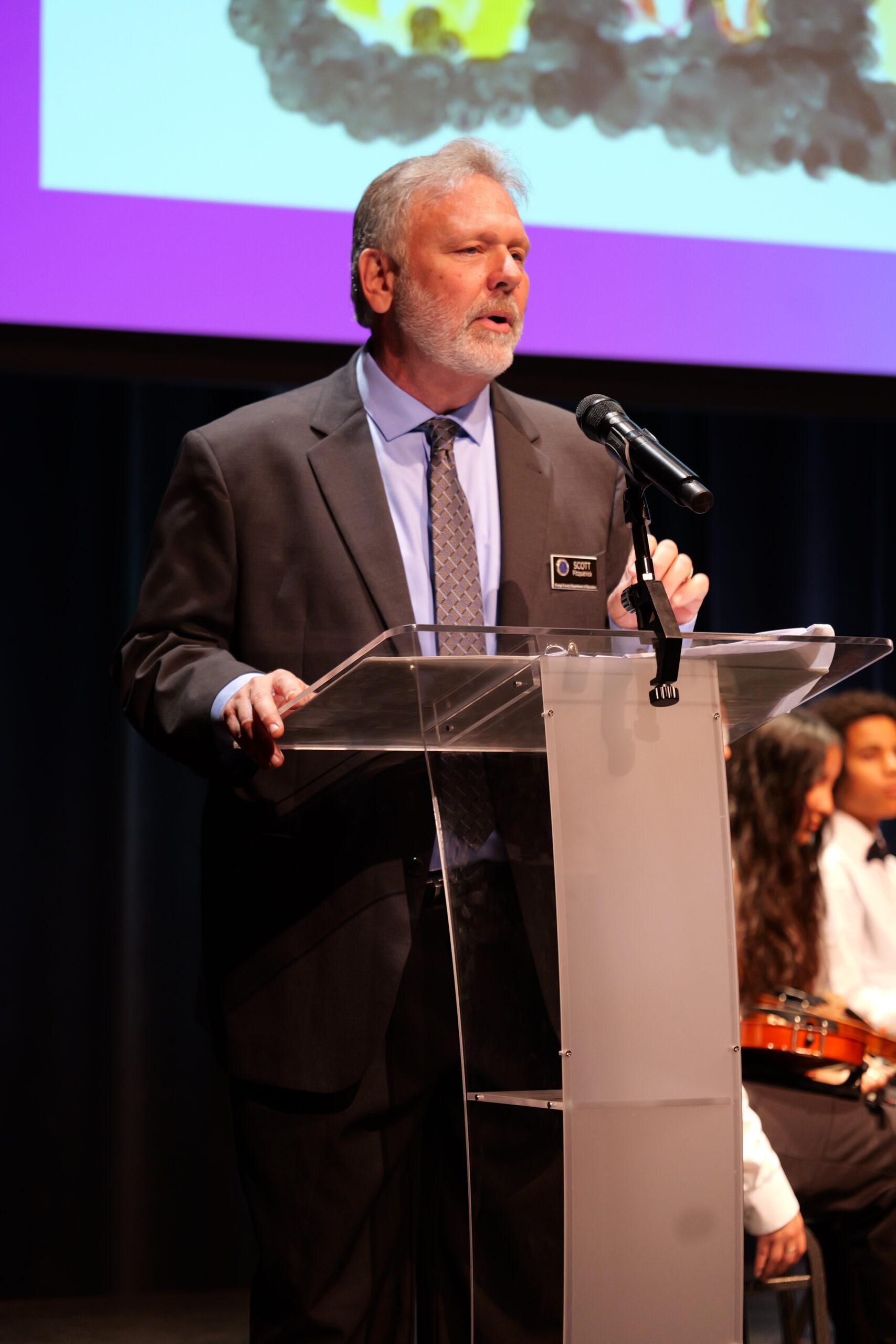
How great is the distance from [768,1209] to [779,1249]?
6cm

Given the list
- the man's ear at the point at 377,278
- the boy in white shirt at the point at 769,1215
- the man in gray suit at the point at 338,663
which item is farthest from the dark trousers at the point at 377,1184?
the man's ear at the point at 377,278

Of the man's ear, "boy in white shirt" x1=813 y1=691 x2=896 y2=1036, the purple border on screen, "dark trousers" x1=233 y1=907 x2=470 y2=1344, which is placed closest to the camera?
"dark trousers" x1=233 y1=907 x2=470 y2=1344

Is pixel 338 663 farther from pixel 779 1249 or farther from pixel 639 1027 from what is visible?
pixel 779 1249

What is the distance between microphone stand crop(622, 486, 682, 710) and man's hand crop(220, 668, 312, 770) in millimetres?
327

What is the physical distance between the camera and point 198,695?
58.2 inches

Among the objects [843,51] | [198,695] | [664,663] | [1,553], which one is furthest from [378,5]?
[664,663]

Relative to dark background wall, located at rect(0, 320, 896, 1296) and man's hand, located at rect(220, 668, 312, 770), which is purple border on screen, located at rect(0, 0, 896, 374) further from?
man's hand, located at rect(220, 668, 312, 770)

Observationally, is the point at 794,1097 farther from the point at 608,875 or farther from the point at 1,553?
the point at 1,553

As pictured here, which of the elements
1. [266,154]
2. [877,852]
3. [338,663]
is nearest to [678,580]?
[338,663]

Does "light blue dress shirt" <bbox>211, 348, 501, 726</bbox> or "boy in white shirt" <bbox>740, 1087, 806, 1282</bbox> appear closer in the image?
"light blue dress shirt" <bbox>211, 348, 501, 726</bbox>

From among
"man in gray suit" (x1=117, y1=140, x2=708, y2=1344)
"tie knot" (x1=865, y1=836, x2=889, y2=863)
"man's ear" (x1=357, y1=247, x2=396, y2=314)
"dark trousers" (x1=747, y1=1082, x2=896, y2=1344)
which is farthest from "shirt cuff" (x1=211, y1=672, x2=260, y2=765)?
"tie knot" (x1=865, y1=836, x2=889, y2=863)

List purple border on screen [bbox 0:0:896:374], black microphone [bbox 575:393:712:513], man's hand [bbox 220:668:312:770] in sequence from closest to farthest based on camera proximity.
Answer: black microphone [bbox 575:393:712:513], man's hand [bbox 220:668:312:770], purple border on screen [bbox 0:0:896:374]

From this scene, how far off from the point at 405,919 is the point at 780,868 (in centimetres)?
127

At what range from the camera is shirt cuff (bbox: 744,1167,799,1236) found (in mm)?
1935
